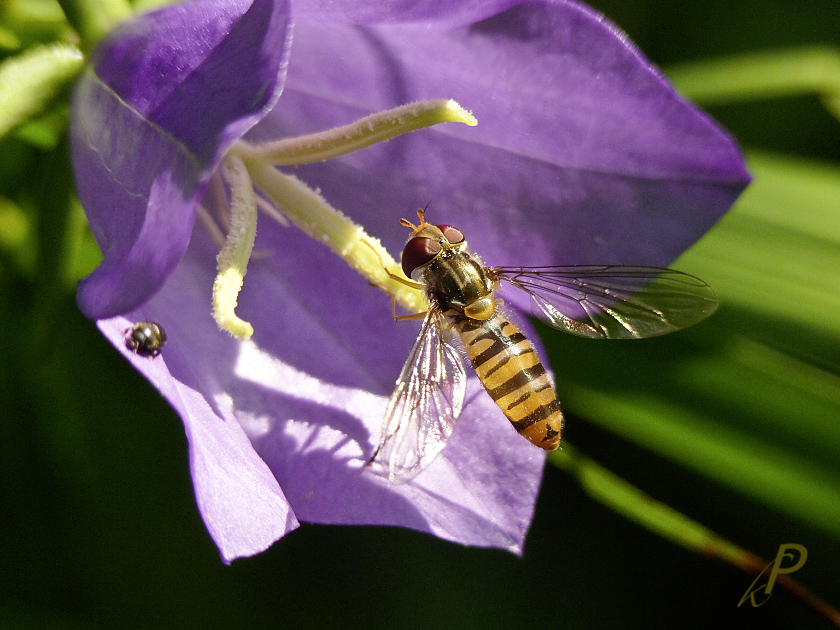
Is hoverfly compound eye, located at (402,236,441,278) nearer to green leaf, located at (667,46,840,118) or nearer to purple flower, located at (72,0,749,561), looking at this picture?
purple flower, located at (72,0,749,561)

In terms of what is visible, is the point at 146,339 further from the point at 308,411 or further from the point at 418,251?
the point at 418,251

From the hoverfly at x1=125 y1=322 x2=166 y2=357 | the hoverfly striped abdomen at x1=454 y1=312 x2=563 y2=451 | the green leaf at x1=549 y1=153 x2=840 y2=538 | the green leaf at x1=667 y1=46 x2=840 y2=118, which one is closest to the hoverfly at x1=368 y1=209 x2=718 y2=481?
the hoverfly striped abdomen at x1=454 y1=312 x2=563 y2=451

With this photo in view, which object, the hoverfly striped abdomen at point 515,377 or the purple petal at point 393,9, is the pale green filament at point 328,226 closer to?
the hoverfly striped abdomen at point 515,377

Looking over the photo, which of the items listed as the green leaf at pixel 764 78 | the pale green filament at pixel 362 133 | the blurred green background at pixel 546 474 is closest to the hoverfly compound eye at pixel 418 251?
the pale green filament at pixel 362 133

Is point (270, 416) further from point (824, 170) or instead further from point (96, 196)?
point (824, 170)

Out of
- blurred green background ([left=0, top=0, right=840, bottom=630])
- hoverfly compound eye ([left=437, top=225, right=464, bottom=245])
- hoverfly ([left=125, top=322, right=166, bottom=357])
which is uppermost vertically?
hoverfly compound eye ([left=437, top=225, right=464, bottom=245])

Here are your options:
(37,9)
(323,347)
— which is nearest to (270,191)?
(323,347)

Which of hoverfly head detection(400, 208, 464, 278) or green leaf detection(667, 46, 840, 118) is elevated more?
green leaf detection(667, 46, 840, 118)
